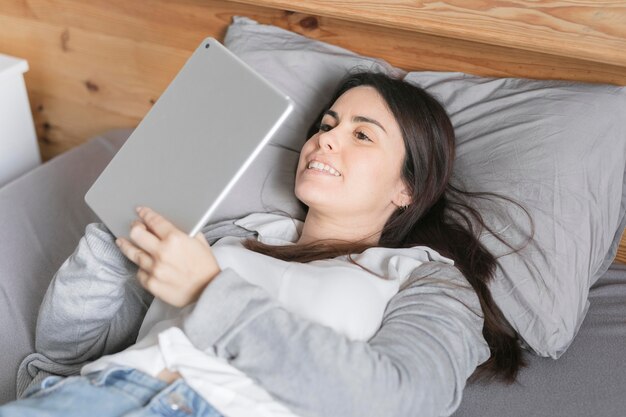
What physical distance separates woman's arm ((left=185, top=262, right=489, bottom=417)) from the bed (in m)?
0.21

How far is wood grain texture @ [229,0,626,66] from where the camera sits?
46.5 inches

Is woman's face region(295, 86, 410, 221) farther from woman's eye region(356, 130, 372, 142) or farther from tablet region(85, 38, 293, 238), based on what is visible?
tablet region(85, 38, 293, 238)

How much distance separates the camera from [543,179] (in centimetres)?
118

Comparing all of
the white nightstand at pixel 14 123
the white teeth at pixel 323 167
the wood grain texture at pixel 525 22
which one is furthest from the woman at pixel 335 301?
the white nightstand at pixel 14 123

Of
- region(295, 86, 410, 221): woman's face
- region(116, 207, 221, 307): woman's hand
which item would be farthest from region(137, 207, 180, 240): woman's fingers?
region(295, 86, 410, 221): woman's face

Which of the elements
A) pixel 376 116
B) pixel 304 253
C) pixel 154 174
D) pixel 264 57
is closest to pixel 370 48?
pixel 264 57

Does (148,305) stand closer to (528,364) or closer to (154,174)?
(154,174)

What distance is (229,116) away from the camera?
0.94 m

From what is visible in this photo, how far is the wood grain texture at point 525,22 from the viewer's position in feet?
3.88

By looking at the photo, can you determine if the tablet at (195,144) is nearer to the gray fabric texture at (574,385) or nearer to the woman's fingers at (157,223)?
the woman's fingers at (157,223)

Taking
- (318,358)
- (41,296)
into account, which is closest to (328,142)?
(318,358)

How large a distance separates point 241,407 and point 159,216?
27 cm

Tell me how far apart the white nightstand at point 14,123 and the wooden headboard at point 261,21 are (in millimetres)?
143

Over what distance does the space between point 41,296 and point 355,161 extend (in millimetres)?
637
